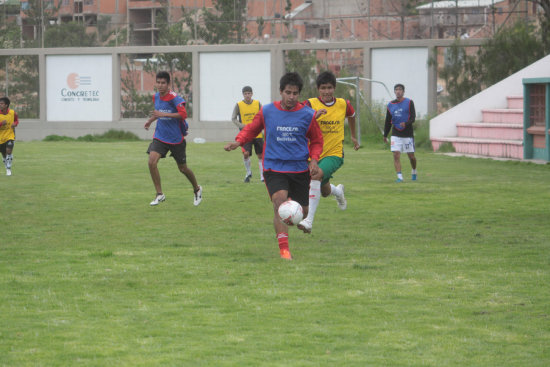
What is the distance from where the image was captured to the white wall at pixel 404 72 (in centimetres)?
4050

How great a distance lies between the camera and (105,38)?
46.4m

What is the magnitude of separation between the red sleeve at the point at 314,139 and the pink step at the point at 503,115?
1874 centimetres

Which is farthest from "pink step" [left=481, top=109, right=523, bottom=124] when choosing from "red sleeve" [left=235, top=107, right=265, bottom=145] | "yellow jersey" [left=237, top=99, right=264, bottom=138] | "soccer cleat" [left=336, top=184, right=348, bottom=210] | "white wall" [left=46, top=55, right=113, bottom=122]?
"white wall" [left=46, top=55, right=113, bottom=122]

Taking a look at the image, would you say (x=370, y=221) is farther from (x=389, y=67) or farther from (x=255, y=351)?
(x=389, y=67)

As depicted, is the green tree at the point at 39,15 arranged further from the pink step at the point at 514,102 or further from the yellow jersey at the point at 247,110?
the yellow jersey at the point at 247,110

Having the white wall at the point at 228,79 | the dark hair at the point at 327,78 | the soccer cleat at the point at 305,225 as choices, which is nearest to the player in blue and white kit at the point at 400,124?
the dark hair at the point at 327,78

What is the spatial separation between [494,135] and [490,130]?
0.73 ft

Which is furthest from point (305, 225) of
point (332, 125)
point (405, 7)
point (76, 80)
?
point (405, 7)

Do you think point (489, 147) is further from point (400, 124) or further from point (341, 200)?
point (341, 200)

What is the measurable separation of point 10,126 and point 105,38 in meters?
24.4

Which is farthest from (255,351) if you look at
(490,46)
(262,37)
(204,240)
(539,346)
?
(262,37)

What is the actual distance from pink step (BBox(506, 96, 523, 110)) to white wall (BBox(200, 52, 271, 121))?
1489 centimetres

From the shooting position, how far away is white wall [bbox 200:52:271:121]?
141 ft

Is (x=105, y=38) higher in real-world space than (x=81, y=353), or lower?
higher
